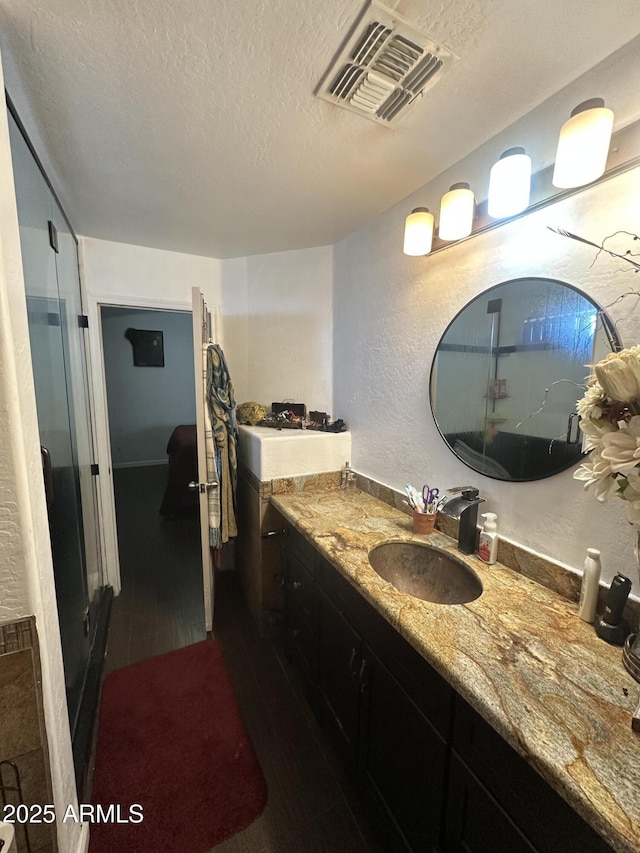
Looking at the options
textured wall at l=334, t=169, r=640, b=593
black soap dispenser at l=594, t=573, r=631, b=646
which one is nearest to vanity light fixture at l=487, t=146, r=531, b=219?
textured wall at l=334, t=169, r=640, b=593

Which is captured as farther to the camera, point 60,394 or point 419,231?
point 60,394

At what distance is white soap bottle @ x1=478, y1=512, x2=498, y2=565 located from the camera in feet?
3.95

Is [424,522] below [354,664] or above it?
above

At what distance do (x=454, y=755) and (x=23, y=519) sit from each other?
1.15 meters

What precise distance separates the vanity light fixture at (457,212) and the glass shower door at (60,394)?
4.57 ft

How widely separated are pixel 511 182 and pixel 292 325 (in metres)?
1.55

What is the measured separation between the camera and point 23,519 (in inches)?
32.2

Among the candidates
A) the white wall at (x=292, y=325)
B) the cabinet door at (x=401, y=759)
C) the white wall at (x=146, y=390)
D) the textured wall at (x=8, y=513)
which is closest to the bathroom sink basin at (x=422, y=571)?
→ the cabinet door at (x=401, y=759)

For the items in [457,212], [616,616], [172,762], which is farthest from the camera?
[172,762]

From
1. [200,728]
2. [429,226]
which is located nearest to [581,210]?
[429,226]

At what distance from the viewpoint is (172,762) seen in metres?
1.35

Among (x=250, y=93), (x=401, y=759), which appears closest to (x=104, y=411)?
(x=250, y=93)

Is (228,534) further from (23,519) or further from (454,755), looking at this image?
(454,755)

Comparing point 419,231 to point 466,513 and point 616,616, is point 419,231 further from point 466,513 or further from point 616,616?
point 616,616
